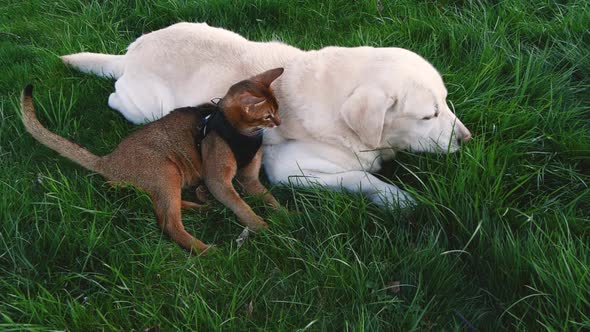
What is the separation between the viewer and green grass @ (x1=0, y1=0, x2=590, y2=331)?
2.39m

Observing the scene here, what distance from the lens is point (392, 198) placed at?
2980mm

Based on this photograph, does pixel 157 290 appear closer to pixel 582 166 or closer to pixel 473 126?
pixel 473 126

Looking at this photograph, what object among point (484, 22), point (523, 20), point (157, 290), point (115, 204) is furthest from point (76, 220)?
point (523, 20)

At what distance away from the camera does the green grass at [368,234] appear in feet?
7.83

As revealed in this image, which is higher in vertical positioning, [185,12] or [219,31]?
[219,31]

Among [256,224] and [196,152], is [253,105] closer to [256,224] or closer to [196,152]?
[196,152]

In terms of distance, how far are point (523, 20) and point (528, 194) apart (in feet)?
6.52

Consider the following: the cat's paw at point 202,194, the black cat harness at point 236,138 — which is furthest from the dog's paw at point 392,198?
the cat's paw at point 202,194

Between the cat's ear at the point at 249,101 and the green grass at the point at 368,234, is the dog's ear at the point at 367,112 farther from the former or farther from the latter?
the cat's ear at the point at 249,101

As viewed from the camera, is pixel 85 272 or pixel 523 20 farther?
pixel 523 20

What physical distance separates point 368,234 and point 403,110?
83cm

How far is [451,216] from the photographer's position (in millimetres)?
2771

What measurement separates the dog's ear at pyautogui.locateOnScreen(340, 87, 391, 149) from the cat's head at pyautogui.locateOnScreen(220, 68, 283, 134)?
1.39ft

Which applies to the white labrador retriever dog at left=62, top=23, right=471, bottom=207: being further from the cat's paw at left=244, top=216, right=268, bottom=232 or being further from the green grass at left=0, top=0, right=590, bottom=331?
the cat's paw at left=244, top=216, right=268, bottom=232
